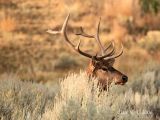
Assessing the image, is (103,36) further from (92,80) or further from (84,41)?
(92,80)

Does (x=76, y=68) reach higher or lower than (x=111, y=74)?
lower

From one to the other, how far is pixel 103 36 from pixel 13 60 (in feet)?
17.5

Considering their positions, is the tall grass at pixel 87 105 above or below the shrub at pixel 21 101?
above

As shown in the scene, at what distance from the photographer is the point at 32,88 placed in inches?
424

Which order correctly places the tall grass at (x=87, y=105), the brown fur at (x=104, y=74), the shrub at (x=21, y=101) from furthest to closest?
the brown fur at (x=104, y=74), the shrub at (x=21, y=101), the tall grass at (x=87, y=105)

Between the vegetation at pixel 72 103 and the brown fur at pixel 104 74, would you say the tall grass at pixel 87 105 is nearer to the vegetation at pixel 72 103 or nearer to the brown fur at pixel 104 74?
the vegetation at pixel 72 103

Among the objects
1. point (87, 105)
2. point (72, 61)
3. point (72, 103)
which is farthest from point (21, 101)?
point (72, 61)

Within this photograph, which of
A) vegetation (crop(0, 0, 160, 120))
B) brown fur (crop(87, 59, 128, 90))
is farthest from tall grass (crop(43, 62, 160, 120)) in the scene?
brown fur (crop(87, 59, 128, 90))

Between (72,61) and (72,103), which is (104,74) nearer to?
(72,103)

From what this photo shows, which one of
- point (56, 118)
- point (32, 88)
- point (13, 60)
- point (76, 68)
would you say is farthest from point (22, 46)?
point (56, 118)

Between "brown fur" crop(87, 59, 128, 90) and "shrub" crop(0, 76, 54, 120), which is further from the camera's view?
"brown fur" crop(87, 59, 128, 90)

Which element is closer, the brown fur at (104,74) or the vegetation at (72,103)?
the vegetation at (72,103)

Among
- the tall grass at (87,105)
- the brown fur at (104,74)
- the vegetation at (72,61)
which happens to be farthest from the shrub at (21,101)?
the brown fur at (104,74)

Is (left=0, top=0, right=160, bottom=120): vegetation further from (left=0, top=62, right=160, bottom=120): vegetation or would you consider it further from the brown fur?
the brown fur
